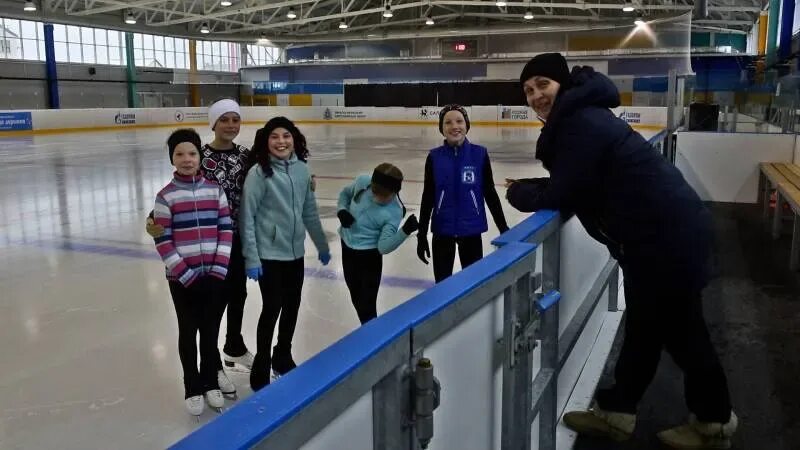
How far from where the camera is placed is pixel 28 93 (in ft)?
106

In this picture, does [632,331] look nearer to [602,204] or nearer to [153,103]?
[602,204]

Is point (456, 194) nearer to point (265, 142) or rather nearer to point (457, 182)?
point (457, 182)

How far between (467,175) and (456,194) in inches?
A: 4.6

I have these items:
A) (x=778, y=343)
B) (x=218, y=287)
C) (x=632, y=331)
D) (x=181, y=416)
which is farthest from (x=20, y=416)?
(x=778, y=343)

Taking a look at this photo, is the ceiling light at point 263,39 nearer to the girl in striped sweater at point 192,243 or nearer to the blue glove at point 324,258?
the blue glove at point 324,258

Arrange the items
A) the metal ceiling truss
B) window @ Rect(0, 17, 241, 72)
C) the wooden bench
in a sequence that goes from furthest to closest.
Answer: window @ Rect(0, 17, 241, 72) → the metal ceiling truss → the wooden bench

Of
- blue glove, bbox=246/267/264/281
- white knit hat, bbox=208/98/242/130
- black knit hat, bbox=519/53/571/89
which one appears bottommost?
blue glove, bbox=246/267/264/281

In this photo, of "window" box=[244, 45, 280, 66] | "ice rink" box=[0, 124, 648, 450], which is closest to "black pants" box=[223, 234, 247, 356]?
"ice rink" box=[0, 124, 648, 450]

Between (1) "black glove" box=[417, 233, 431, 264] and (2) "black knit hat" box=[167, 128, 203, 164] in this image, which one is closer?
(2) "black knit hat" box=[167, 128, 203, 164]

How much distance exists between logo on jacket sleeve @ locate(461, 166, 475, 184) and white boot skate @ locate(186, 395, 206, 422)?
171 cm

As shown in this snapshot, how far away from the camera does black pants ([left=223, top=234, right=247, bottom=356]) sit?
130 inches

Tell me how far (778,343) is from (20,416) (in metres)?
3.55

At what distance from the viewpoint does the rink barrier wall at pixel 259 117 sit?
22.5 meters

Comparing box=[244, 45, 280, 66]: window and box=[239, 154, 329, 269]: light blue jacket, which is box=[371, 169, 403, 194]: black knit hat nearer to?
box=[239, 154, 329, 269]: light blue jacket
